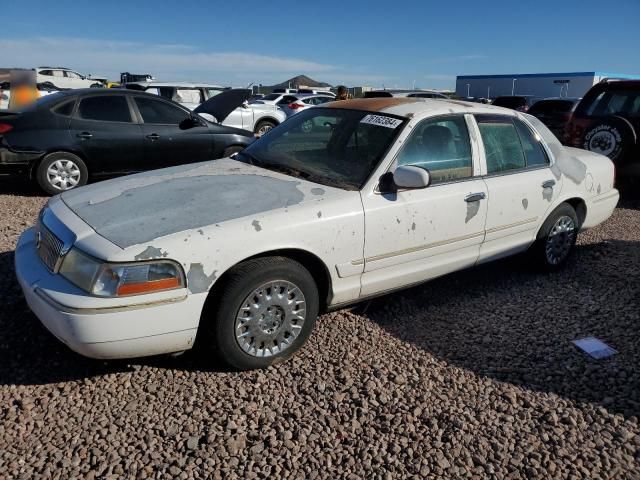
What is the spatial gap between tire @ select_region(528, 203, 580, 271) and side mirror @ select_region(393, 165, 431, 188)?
1.76 metres

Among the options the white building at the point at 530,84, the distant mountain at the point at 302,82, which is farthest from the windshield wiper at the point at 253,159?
the distant mountain at the point at 302,82

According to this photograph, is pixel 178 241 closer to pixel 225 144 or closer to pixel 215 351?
pixel 215 351

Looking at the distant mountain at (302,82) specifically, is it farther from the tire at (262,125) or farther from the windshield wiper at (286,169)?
the windshield wiper at (286,169)

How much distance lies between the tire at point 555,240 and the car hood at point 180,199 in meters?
2.23

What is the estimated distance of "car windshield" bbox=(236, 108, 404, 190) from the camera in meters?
3.60

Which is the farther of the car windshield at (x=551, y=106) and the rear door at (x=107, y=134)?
the car windshield at (x=551, y=106)

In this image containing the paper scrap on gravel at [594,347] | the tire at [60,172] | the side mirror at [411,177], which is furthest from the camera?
the tire at [60,172]

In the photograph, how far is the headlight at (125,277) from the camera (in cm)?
265

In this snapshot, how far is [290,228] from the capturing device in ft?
9.96

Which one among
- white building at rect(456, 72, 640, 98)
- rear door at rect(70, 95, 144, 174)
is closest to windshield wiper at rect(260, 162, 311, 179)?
rear door at rect(70, 95, 144, 174)

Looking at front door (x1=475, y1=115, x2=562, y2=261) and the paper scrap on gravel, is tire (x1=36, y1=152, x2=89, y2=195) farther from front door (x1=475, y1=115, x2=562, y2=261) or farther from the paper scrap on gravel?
the paper scrap on gravel

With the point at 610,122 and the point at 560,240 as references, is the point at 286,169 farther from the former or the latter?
the point at 610,122

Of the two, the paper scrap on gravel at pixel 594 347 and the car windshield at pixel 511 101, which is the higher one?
the car windshield at pixel 511 101

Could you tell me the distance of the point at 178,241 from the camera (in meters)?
2.75
